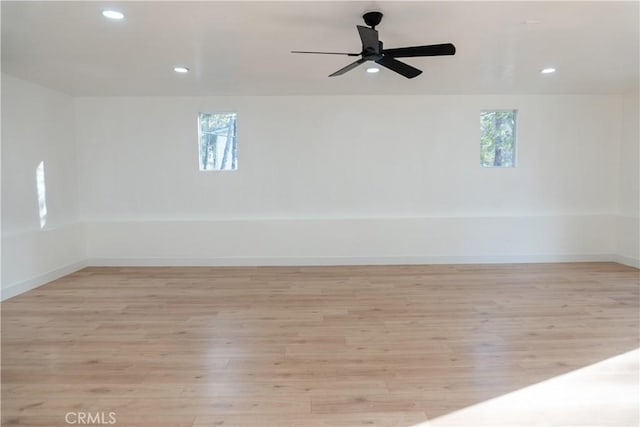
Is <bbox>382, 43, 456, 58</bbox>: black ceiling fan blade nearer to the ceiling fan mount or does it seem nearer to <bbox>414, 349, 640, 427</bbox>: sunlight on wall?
the ceiling fan mount

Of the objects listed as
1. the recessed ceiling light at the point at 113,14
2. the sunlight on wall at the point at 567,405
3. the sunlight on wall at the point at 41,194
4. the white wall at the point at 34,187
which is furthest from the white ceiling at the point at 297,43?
the sunlight on wall at the point at 567,405

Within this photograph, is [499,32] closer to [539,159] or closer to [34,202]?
[539,159]

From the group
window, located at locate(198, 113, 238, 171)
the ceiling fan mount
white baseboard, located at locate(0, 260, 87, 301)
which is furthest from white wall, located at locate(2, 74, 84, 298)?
the ceiling fan mount

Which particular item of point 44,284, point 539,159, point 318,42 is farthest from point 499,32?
point 44,284

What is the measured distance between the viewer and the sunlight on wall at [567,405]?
1.88 meters

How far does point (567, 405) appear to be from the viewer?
2010 millimetres

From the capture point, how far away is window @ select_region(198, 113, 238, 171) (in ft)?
17.5

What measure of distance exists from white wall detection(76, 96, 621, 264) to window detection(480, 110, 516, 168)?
12 centimetres

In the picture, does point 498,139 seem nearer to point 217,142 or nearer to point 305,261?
point 305,261

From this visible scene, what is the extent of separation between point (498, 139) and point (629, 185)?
1997 millimetres

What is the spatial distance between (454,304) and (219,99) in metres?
4.21

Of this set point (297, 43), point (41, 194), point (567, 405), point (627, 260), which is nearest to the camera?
point (567, 405)

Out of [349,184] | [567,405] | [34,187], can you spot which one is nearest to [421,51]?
[567,405]

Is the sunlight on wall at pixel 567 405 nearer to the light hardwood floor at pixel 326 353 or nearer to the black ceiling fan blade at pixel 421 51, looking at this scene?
the light hardwood floor at pixel 326 353
